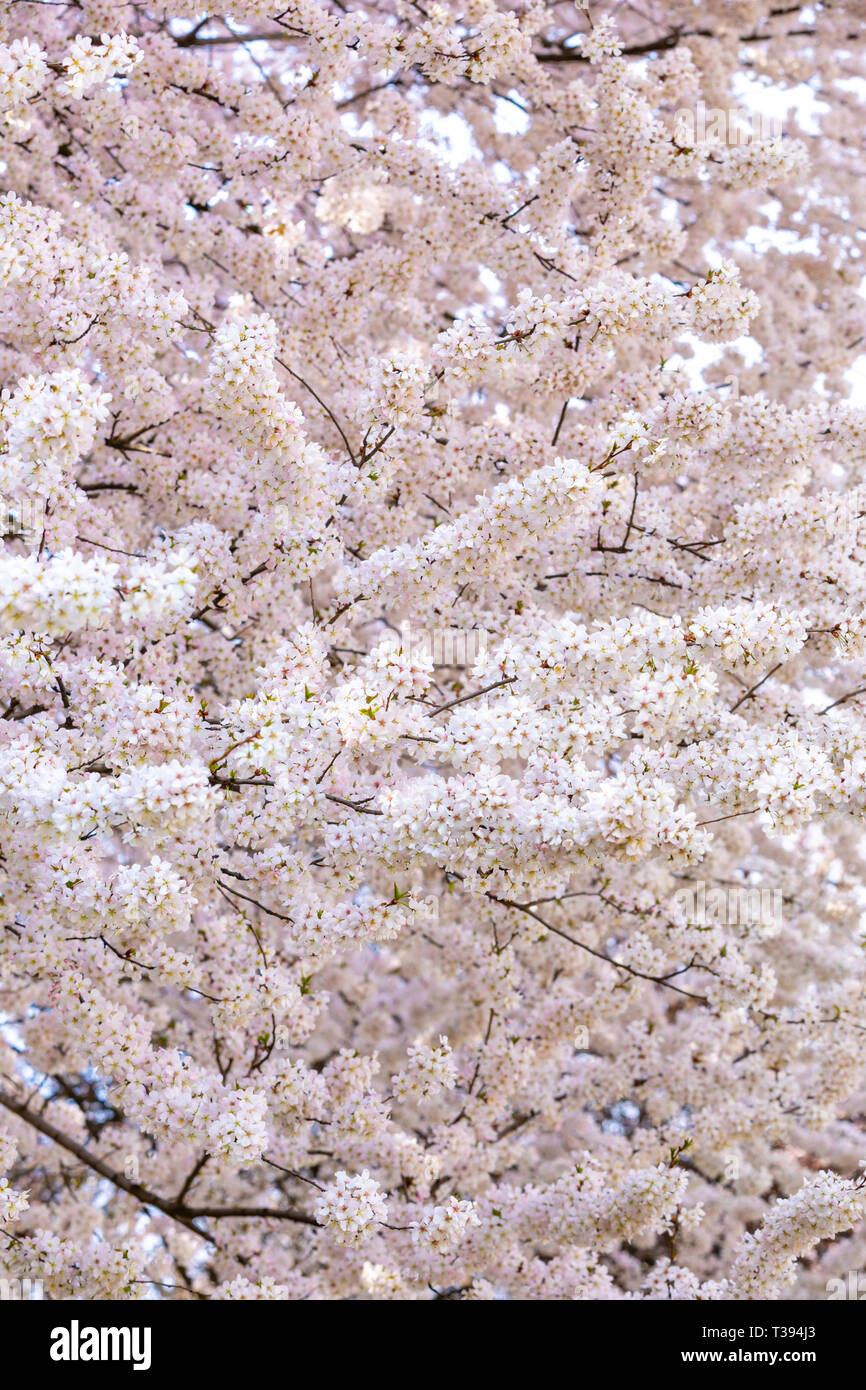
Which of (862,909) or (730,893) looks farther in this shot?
(862,909)

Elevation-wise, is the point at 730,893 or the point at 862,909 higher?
the point at 730,893

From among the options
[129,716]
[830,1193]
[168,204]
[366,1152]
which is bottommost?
[366,1152]

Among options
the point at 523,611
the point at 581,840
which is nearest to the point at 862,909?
the point at 523,611
